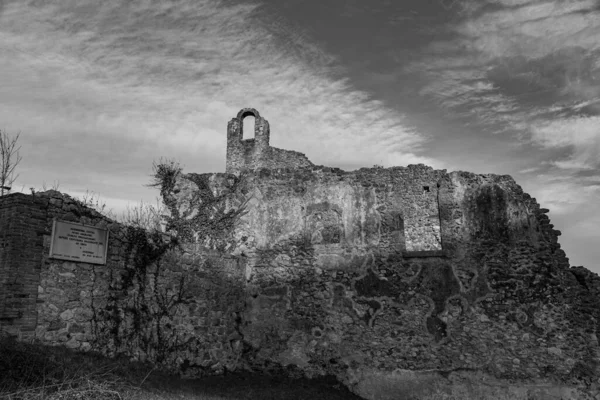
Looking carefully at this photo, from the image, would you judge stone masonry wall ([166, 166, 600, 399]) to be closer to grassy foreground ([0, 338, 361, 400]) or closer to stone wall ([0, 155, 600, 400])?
stone wall ([0, 155, 600, 400])

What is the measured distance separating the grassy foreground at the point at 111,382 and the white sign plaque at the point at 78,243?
4.74 feet

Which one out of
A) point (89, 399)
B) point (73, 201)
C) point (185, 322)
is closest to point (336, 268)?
point (185, 322)

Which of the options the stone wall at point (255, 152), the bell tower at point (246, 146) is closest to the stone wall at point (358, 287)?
the stone wall at point (255, 152)

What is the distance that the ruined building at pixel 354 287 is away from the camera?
9.07m

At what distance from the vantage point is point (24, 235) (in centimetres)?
748

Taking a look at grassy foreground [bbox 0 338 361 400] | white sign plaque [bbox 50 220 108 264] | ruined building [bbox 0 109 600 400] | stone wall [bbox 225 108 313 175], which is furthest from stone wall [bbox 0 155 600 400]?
stone wall [bbox 225 108 313 175]

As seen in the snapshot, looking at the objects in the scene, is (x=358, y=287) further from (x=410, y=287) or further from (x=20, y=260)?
(x=20, y=260)

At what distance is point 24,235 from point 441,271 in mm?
7428

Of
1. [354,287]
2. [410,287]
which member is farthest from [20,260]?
[410,287]

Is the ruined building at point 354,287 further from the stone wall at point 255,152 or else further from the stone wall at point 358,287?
the stone wall at point 255,152

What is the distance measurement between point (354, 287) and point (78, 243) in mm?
5327

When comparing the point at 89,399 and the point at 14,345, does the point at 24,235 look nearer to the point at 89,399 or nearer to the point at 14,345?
the point at 14,345

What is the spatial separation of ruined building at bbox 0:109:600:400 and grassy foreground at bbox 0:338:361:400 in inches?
16.0

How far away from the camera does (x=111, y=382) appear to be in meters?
6.26
